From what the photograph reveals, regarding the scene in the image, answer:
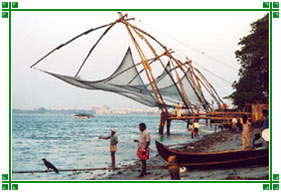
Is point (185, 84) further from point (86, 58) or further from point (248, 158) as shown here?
point (248, 158)

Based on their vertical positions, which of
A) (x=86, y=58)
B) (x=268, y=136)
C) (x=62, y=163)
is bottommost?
(x=62, y=163)

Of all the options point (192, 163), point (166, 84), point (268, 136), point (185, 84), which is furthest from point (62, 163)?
point (185, 84)

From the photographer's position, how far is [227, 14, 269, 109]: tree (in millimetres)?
21188

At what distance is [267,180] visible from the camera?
6.78 metres

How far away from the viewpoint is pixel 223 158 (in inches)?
338

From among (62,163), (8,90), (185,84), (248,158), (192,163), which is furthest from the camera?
(185,84)

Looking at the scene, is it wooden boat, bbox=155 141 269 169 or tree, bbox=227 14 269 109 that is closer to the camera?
wooden boat, bbox=155 141 269 169

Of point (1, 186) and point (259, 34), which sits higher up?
point (259, 34)

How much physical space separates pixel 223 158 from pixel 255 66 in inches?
562

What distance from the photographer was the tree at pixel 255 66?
21.2 metres

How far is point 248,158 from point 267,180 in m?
1.63

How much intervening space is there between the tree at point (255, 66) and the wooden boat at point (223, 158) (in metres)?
12.7

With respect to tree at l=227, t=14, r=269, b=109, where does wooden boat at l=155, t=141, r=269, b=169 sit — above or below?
below

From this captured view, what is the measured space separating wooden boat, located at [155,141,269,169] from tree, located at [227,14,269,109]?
12.7 metres
